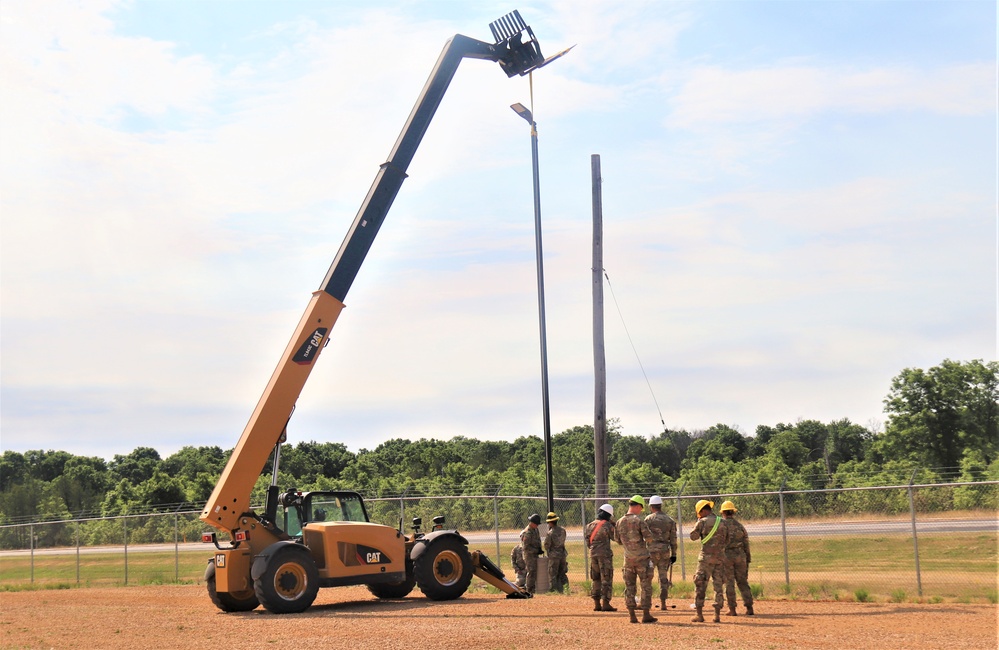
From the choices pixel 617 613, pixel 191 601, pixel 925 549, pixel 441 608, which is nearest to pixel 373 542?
pixel 441 608

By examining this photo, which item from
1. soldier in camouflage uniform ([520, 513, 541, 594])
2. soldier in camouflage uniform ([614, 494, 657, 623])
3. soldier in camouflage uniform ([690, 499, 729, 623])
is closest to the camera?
soldier in camouflage uniform ([614, 494, 657, 623])

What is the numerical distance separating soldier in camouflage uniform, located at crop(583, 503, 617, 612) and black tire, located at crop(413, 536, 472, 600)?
3.12 metres

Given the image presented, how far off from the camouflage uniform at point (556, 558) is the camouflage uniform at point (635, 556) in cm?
427

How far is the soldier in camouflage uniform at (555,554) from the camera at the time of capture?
18.6m

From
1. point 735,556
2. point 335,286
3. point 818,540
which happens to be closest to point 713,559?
point 735,556

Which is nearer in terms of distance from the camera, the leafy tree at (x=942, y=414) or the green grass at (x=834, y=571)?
the green grass at (x=834, y=571)

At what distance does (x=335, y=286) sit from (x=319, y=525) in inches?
160

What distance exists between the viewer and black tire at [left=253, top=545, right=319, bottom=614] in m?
15.6

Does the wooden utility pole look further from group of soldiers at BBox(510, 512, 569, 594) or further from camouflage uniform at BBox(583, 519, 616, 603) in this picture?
camouflage uniform at BBox(583, 519, 616, 603)

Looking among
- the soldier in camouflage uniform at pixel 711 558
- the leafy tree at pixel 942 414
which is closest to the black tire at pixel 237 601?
the soldier in camouflage uniform at pixel 711 558

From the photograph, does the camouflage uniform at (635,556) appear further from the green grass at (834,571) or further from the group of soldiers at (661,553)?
the green grass at (834,571)

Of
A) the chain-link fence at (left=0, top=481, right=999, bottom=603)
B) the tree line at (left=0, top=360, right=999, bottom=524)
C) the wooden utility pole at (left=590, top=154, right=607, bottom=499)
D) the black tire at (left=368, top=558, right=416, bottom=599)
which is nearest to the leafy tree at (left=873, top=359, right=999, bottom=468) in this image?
the tree line at (left=0, top=360, right=999, bottom=524)

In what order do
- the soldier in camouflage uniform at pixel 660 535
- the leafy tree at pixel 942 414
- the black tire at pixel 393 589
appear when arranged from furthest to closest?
the leafy tree at pixel 942 414 → the black tire at pixel 393 589 → the soldier in camouflage uniform at pixel 660 535

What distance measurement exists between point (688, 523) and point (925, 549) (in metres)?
9.57
